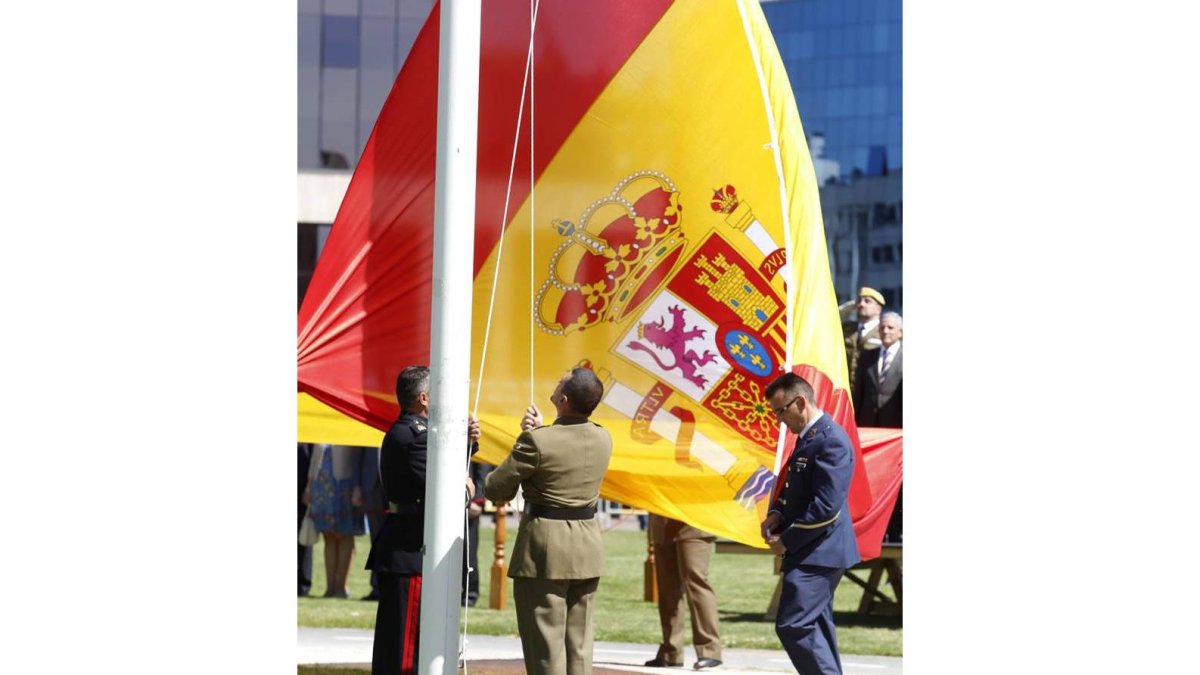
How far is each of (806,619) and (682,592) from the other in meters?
2.46

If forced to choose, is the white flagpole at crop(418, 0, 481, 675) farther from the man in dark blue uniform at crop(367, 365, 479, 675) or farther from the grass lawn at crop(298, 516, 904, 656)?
the grass lawn at crop(298, 516, 904, 656)

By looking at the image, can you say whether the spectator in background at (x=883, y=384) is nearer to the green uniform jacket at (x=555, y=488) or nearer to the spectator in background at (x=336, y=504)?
the spectator in background at (x=336, y=504)

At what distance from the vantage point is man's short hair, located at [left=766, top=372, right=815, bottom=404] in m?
8.23

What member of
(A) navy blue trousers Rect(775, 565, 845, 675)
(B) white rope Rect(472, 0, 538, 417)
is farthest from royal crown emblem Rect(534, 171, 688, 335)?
(A) navy blue trousers Rect(775, 565, 845, 675)

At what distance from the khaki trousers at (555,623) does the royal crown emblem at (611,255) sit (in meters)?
1.66

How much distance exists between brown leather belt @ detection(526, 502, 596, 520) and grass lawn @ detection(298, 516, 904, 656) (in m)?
3.83

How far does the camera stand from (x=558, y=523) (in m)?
7.49

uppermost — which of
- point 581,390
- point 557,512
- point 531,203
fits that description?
point 531,203

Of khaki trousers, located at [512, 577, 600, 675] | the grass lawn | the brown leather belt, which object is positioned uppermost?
the brown leather belt

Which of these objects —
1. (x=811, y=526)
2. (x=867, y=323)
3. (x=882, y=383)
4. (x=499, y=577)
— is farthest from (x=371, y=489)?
(x=811, y=526)

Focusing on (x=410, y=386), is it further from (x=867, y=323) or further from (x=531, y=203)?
(x=867, y=323)

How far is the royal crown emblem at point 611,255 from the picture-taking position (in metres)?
8.77
